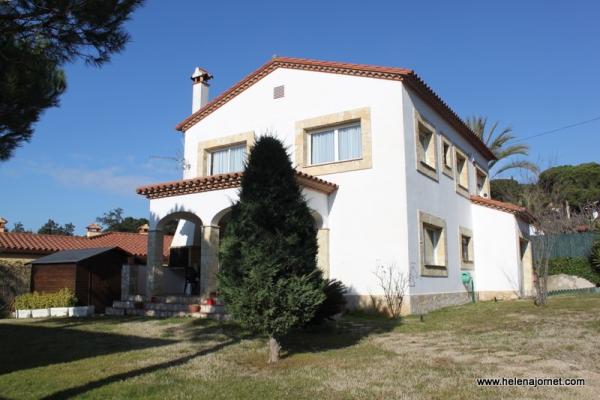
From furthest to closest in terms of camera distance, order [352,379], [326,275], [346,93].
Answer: [346,93]
[326,275]
[352,379]

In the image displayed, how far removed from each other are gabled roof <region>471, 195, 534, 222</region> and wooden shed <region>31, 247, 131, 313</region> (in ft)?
44.6

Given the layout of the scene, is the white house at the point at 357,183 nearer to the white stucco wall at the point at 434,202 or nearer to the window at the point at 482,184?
the white stucco wall at the point at 434,202

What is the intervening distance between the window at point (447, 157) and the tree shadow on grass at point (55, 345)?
12.0 m

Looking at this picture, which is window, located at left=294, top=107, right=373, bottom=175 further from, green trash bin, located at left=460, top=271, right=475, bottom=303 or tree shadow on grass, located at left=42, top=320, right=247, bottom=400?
green trash bin, located at left=460, top=271, right=475, bottom=303

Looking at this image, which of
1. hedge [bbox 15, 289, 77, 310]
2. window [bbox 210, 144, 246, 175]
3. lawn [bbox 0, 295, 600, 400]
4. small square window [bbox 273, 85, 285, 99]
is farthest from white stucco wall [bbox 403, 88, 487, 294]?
hedge [bbox 15, 289, 77, 310]

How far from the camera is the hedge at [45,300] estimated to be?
49.4 feet

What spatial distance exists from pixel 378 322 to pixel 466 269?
7.61m

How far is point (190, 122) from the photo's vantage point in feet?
61.4

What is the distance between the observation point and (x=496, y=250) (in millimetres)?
19297

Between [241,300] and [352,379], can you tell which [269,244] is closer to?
[241,300]

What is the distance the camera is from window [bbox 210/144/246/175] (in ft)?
57.7

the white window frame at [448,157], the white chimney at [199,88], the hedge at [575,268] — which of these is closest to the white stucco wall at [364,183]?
the white window frame at [448,157]

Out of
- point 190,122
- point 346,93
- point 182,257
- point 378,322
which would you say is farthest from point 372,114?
point 182,257

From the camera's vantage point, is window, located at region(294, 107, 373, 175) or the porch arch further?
window, located at region(294, 107, 373, 175)
